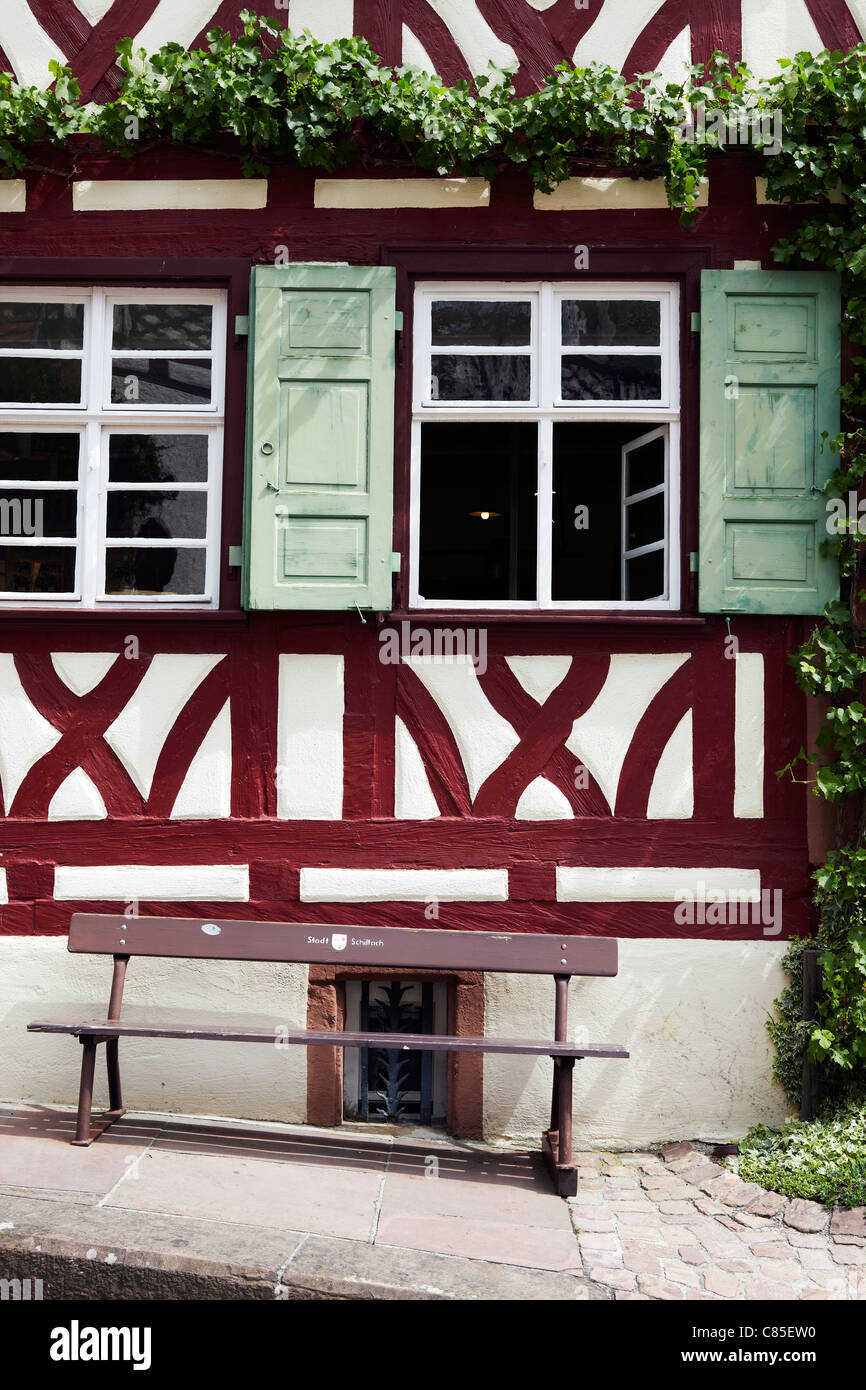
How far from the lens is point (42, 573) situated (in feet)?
17.9

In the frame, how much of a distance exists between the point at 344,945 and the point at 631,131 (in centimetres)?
361

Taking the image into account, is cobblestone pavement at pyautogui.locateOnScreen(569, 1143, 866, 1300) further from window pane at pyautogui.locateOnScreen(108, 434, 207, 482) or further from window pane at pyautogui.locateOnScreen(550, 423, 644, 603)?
window pane at pyautogui.locateOnScreen(108, 434, 207, 482)

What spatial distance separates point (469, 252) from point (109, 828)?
9.72ft

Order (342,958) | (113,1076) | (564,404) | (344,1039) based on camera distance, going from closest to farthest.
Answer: (344,1039)
(342,958)
(113,1076)
(564,404)

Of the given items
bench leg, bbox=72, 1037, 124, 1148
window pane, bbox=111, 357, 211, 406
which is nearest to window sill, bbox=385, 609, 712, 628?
window pane, bbox=111, 357, 211, 406

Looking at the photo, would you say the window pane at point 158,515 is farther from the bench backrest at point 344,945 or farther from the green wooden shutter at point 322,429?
the bench backrest at point 344,945

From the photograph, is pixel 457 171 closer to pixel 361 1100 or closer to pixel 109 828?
pixel 109 828

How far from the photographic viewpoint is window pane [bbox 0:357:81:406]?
548cm

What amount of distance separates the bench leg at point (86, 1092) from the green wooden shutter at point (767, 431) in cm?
313

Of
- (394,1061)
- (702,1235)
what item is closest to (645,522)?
(394,1061)

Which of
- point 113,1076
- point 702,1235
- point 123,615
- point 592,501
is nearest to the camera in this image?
point 702,1235

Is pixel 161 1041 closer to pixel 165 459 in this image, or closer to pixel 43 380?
pixel 165 459

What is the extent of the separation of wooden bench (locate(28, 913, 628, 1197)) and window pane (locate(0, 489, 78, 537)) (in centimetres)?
176

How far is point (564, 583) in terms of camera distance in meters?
5.68
